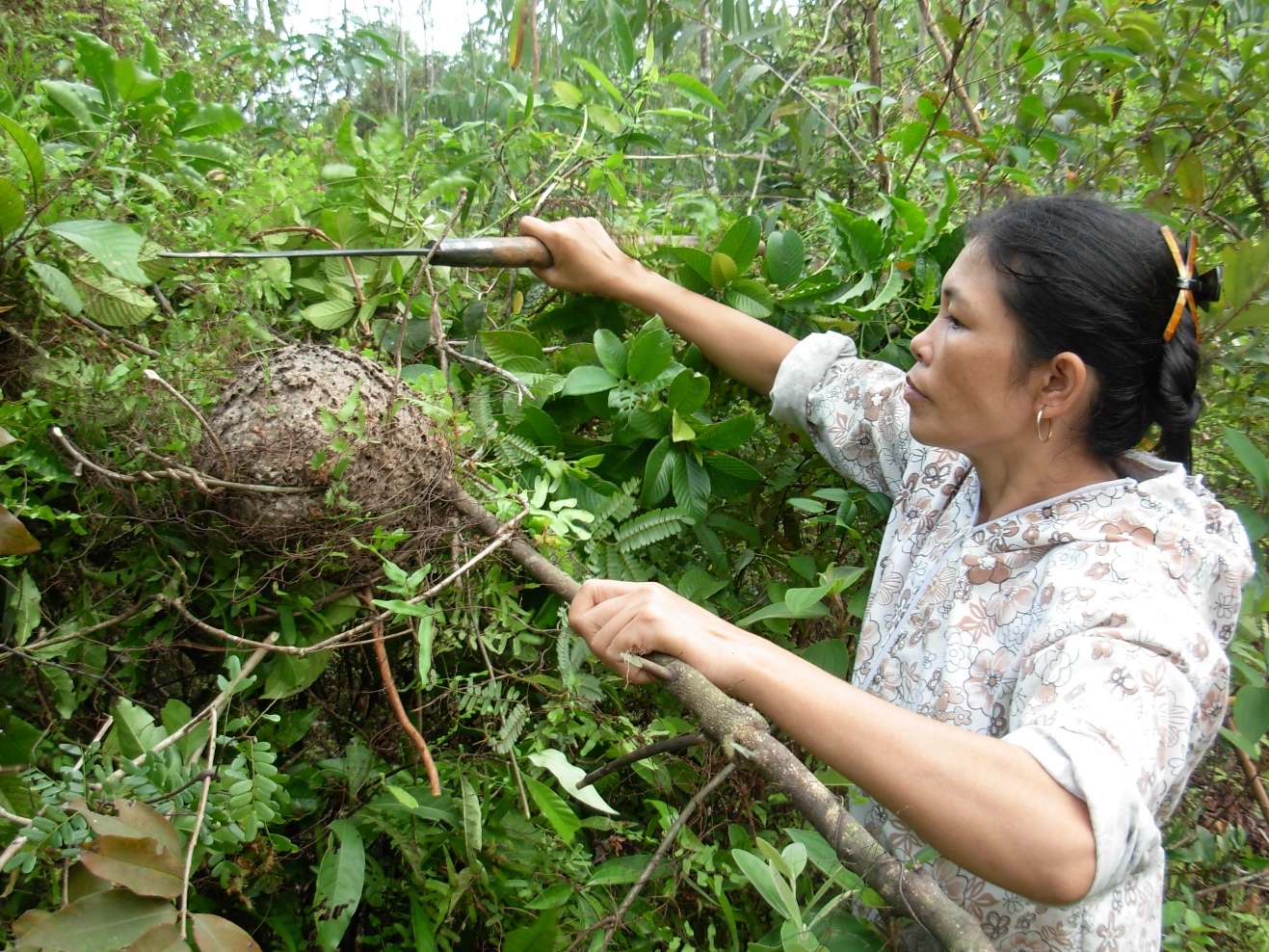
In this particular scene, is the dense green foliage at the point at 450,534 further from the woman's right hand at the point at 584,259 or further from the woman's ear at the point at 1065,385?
the woman's ear at the point at 1065,385

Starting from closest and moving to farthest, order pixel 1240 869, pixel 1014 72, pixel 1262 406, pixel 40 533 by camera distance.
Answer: pixel 40 533
pixel 1262 406
pixel 1240 869
pixel 1014 72

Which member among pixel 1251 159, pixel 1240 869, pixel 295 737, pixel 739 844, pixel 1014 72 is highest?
pixel 1014 72

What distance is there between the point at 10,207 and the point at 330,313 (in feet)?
1.28

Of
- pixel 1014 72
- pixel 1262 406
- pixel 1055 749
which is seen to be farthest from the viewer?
pixel 1014 72

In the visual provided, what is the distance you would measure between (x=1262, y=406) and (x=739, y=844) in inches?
53.6

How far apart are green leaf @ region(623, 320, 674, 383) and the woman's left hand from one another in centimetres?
41

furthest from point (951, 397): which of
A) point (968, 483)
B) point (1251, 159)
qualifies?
point (1251, 159)

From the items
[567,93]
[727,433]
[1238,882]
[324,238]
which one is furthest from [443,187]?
[1238,882]

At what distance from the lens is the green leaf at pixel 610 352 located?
1355mm

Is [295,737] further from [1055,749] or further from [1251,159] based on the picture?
[1251,159]

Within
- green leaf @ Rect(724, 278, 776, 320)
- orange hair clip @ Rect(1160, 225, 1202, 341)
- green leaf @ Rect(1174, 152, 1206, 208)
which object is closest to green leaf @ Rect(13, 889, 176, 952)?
green leaf @ Rect(724, 278, 776, 320)

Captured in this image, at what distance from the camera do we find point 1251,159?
204 cm

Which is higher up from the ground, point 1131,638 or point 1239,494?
point 1131,638

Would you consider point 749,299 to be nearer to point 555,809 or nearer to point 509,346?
point 509,346
